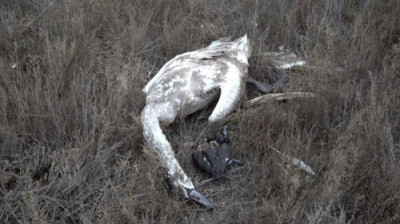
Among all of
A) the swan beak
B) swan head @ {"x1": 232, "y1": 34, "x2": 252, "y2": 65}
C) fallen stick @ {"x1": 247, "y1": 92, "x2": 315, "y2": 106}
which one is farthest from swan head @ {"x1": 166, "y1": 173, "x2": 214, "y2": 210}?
swan head @ {"x1": 232, "y1": 34, "x2": 252, "y2": 65}

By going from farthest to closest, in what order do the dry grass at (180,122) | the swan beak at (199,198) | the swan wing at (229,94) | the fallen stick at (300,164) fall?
the swan wing at (229,94), the fallen stick at (300,164), the swan beak at (199,198), the dry grass at (180,122)

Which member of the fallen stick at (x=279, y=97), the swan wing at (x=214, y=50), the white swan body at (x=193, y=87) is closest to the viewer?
the white swan body at (x=193, y=87)

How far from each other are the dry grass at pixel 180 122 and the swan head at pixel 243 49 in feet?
0.44

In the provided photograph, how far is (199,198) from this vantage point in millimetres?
2588

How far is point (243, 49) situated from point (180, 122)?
0.95 metres

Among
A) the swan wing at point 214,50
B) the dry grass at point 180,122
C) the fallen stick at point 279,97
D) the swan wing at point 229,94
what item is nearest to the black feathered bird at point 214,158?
the dry grass at point 180,122

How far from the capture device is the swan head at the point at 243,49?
3.64m

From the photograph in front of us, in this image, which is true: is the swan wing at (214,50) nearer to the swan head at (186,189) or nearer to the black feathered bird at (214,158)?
the black feathered bird at (214,158)

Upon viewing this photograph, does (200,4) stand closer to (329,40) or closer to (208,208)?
(329,40)

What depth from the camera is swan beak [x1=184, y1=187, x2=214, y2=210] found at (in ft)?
8.45

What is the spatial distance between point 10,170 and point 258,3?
2781 millimetres

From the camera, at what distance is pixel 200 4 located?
4312 mm

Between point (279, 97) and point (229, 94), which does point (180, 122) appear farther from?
point (279, 97)

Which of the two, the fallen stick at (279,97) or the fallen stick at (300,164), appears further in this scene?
the fallen stick at (279,97)
